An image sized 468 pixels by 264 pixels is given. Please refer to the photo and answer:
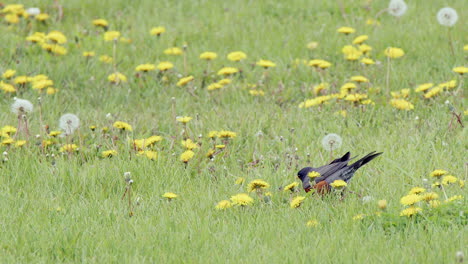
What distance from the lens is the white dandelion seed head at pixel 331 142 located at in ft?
17.4

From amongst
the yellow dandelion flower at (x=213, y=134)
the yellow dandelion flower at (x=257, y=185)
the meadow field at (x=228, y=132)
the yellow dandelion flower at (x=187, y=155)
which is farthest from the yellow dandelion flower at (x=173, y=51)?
the yellow dandelion flower at (x=257, y=185)

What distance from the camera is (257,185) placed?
4477mm

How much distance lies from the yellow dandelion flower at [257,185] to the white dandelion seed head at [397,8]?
4.23m

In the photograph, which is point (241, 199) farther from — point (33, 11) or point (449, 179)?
point (33, 11)

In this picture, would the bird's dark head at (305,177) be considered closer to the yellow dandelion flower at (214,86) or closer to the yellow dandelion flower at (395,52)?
the yellow dandelion flower at (214,86)

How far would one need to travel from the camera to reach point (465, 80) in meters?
6.61

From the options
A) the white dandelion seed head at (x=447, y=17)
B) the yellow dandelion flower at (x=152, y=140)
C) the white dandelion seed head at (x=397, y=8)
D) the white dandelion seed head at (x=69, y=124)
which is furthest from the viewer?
the white dandelion seed head at (x=397, y=8)

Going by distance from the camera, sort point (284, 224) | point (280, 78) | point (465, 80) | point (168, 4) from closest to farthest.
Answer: point (284, 224), point (465, 80), point (280, 78), point (168, 4)

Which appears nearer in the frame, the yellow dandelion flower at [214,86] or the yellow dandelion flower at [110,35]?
the yellow dandelion flower at [214,86]

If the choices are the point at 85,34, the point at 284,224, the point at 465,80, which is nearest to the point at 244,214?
the point at 284,224

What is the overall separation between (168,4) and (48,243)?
5397 mm

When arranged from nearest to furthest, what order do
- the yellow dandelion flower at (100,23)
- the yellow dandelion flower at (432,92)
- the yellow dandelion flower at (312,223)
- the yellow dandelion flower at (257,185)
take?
the yellow dandelion flower at (312,223)
the yellow dandelion flower at (257,185)
the yellow dandelion flower at (432,92)
the yellow dandelion flower at (100,23)

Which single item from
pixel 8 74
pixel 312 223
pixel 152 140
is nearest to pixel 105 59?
pixel 8 74

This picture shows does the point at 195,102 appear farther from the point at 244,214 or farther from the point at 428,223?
the point at 428,223
